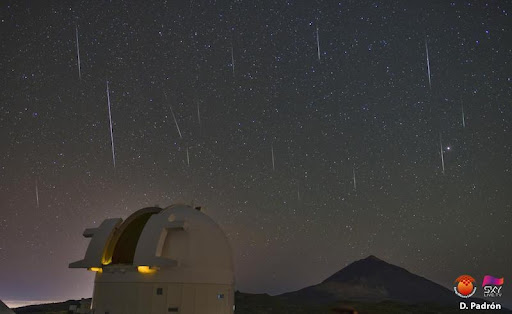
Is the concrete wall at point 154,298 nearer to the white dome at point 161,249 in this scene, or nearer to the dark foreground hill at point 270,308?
the white dome at point 161,249

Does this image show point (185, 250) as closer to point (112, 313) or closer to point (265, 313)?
point (112, 313)

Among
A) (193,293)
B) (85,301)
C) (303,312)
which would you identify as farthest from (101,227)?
(303,312)

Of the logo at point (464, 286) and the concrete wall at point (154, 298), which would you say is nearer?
the concrete wall at point (154, 298)

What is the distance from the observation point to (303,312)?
8231 centimetres

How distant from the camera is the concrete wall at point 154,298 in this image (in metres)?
16.5

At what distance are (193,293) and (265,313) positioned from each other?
64691 mm

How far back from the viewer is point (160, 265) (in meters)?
16.5

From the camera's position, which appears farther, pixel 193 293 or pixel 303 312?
pixel 303 312

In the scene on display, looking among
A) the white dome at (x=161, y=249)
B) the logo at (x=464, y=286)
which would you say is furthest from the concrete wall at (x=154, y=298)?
the logo at (x=464, y=286)

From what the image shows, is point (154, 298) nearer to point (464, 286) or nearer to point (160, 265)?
point (160, 265)

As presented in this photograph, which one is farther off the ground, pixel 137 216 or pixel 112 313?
pixel 137 216

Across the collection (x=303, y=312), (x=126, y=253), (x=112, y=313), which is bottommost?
(x=303, y=312)

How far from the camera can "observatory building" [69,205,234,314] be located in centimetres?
1666

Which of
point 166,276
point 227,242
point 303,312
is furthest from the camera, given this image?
point 303,312
